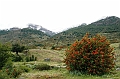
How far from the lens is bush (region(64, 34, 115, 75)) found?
52.2 ft

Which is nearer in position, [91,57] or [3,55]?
[91,57]

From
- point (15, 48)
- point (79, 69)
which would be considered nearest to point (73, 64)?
point (79, 69)

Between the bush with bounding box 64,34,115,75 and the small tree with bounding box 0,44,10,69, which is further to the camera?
the small tree with bounding box 0,44,10,69

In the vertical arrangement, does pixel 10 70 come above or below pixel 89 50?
below

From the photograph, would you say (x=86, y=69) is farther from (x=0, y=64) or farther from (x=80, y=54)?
(x=0, y=64)

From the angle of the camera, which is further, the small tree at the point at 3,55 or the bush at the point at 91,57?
the small tree at the point at 3,55

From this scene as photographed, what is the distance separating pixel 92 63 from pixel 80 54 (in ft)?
3.24

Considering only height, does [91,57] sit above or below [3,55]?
below

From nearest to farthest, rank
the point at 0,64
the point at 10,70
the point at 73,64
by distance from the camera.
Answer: the point at 10,70 < the point at 73,64 < the point at 0,64

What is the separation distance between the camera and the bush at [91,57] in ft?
52.2

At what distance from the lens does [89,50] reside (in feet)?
54.0

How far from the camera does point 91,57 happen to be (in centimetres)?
1612

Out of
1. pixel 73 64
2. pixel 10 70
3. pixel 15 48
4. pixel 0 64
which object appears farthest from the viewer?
pixel 15 48

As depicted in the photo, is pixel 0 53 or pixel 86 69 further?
pixel 0 53
